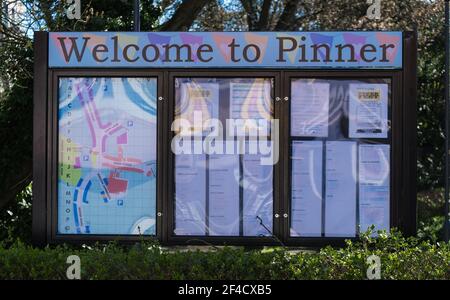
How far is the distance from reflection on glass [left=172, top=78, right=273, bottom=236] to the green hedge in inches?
62.6

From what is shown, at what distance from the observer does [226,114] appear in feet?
21.0

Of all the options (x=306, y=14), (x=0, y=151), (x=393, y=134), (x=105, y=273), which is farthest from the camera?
(x=306, y=14)

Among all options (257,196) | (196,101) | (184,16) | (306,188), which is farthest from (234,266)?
(184,16)

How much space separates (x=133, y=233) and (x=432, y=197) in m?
8.90

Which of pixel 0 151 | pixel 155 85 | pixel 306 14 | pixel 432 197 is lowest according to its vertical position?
pixel 432 197

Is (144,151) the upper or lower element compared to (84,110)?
lower

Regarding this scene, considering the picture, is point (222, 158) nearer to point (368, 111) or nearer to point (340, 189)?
point (340, 189)

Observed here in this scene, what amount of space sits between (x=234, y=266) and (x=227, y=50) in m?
2.43

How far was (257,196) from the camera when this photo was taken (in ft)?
21.0

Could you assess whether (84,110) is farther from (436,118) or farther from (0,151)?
(436,118)

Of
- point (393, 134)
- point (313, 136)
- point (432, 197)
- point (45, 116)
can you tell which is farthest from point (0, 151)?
point (432, 197)

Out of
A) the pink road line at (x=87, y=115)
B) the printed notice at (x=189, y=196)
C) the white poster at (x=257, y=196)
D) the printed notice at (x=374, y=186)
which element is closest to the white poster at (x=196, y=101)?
the printed notice at (x=189, y=196)

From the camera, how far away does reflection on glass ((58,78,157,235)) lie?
252 inches

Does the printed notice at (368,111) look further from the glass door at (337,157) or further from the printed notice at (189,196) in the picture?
the printed notice at (189,196)
